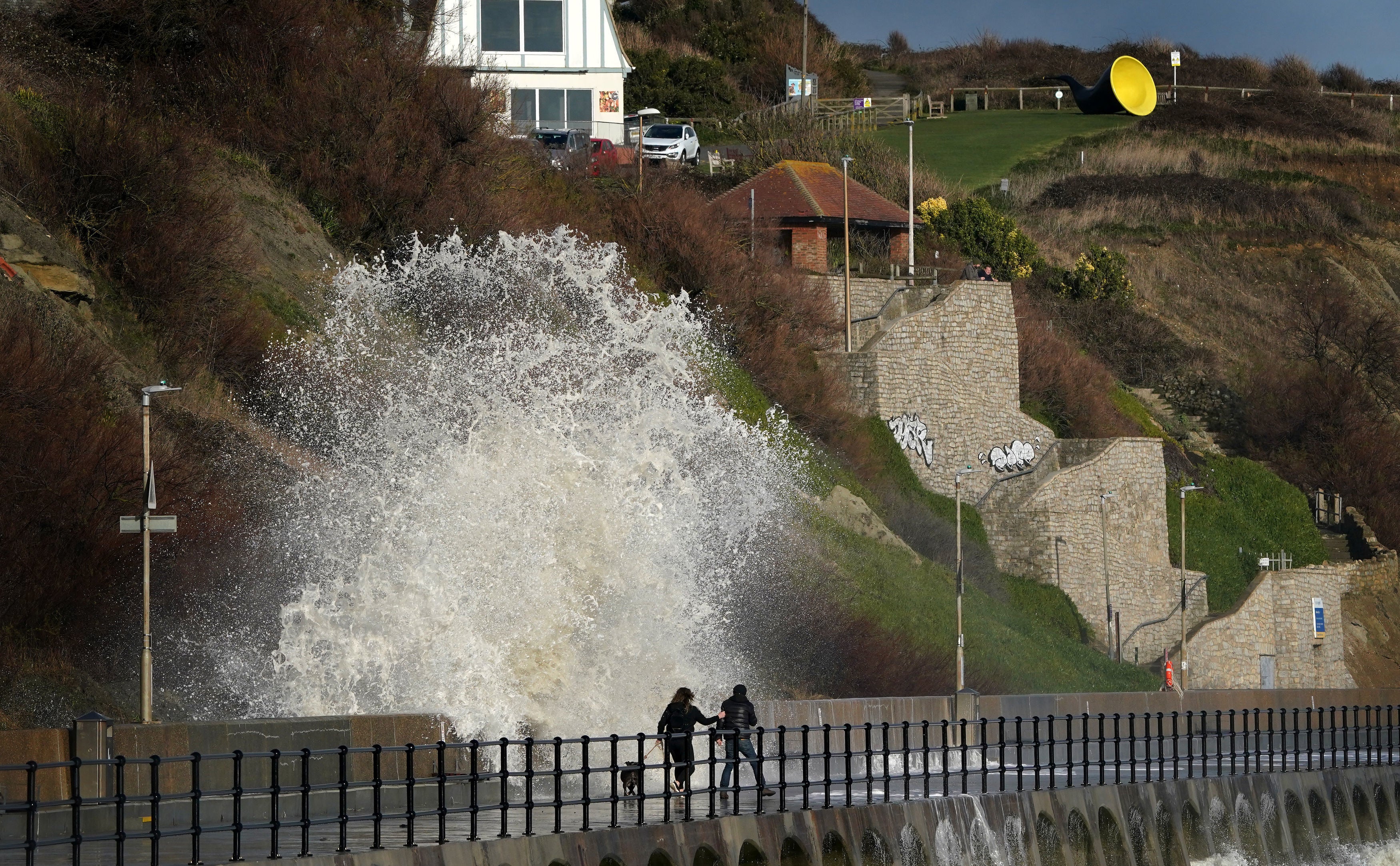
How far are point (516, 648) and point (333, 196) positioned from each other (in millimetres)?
21647

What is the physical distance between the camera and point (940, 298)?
5862 cm

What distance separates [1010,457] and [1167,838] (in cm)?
3446

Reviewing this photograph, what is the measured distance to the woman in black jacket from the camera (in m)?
19.0

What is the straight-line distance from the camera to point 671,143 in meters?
69.8

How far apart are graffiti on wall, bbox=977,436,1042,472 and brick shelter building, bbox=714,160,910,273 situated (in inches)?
305

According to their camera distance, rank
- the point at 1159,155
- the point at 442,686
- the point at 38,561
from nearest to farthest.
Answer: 1. the point at 442,686
2. the point at 38,561
3. the point at 1159,155

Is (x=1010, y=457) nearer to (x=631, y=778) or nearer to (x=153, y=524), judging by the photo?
(x=153, y=524)

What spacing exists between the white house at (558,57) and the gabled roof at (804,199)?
7.26 metres

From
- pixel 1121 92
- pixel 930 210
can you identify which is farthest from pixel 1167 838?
pixel 1121 92

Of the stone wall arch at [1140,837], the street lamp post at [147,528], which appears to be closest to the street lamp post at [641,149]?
the street lamp post at [147,528]

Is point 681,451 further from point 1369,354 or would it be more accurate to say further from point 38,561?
point 1369,354

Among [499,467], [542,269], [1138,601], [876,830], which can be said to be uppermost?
[542,269]

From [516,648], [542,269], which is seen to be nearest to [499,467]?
[516,648]

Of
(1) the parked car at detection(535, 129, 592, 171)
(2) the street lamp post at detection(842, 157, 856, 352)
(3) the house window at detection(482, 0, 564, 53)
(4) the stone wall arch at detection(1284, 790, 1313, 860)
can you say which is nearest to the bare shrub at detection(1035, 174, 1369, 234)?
(3) the house window at detection(482, 0, 564, 53)
